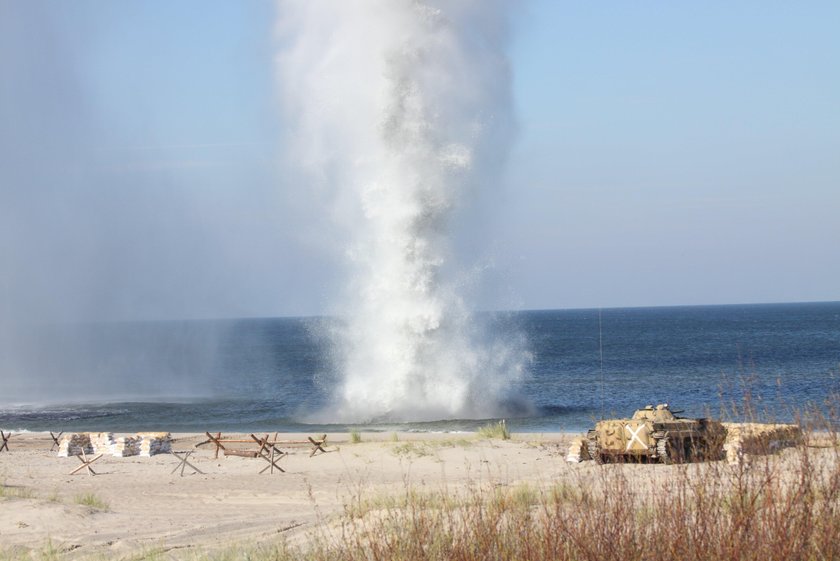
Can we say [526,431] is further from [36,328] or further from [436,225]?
[36,328]

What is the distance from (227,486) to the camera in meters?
20.0

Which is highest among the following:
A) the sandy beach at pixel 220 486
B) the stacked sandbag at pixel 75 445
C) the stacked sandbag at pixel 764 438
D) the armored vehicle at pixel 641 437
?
the stacked sandbag at pixel 764 438

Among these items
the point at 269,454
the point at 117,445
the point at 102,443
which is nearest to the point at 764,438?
the point at 269,454

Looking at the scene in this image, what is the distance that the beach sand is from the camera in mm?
13609

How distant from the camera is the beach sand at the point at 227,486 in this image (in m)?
13.6

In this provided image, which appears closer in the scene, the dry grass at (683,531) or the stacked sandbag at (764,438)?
the dry grass at (683,531)

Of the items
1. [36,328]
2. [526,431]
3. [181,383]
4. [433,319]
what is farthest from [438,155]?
[36,328]

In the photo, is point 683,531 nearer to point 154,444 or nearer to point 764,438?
point 764,438

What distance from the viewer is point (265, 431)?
37.3 metres

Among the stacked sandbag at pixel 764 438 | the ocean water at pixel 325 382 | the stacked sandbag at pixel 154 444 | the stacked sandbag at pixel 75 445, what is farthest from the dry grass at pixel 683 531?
the stacked sandbag at pixel 75 445

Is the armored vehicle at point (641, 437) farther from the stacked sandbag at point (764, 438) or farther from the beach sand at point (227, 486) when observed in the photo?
the stacked sandbag at point (764, 438)

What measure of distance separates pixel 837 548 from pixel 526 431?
25.7 meters

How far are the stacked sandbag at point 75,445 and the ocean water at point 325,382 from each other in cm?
977

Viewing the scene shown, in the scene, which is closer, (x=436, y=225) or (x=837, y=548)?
(x=837, y=548)
